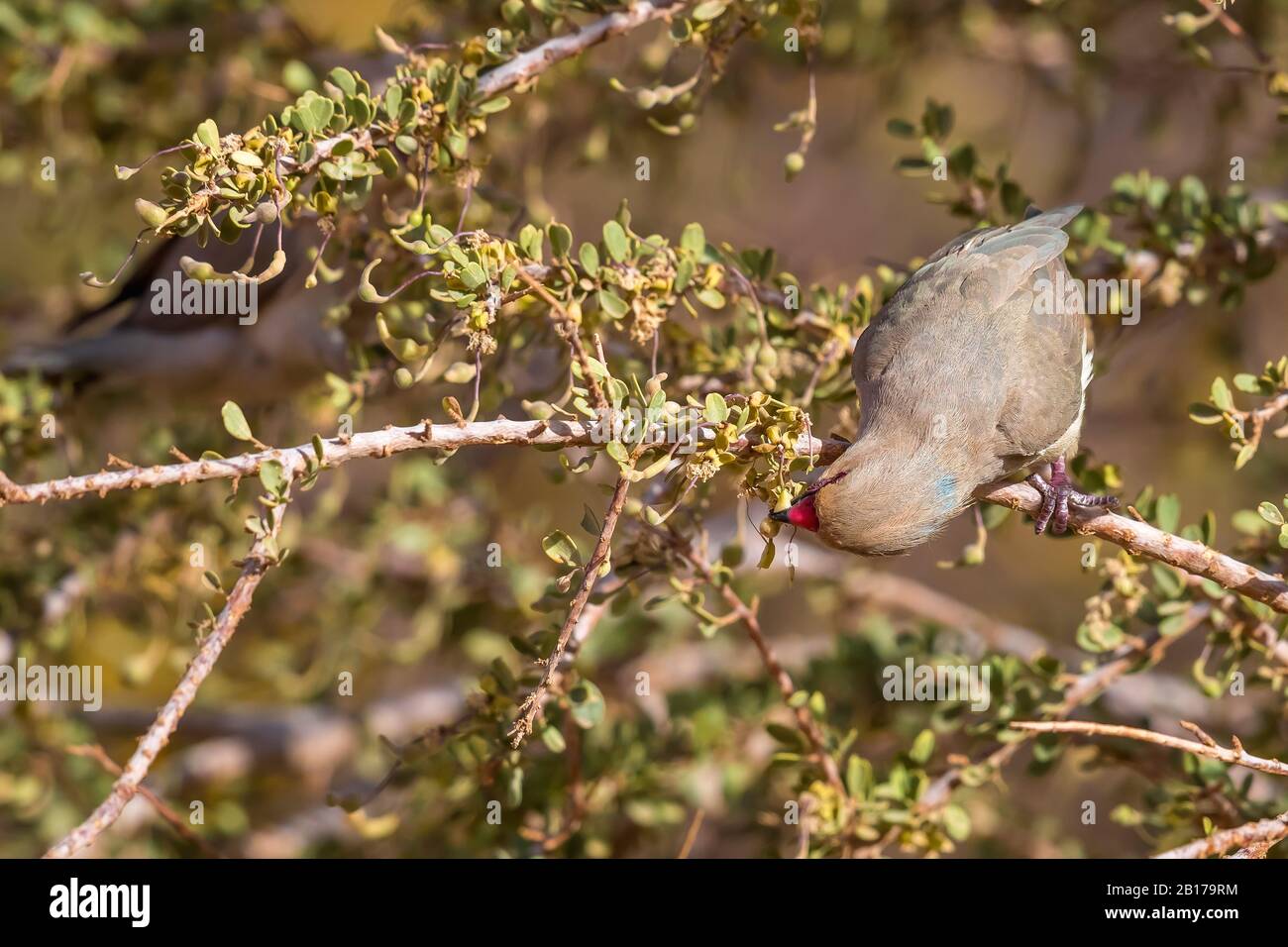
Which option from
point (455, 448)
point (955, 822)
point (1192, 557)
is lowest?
point (955, 822)

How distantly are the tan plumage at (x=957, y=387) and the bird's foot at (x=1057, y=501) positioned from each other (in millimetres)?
80

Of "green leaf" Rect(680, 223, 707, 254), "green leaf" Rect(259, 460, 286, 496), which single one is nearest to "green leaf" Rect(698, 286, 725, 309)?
"green leaf" Rect(680, 223, 707, 254)

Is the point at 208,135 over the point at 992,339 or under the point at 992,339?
over

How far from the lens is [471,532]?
15.9 feet

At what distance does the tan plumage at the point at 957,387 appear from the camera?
269 centimetres

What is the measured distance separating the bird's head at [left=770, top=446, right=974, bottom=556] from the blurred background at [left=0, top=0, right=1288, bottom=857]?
24.9 inches

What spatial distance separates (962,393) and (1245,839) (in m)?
1.15

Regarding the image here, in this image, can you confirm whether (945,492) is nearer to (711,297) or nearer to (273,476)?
(711,297)

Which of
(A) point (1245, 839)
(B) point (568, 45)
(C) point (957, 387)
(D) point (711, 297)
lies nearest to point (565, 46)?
(B) point (568, 45)

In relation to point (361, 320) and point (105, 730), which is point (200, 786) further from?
point (361, 320)

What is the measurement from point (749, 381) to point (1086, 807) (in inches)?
62.4

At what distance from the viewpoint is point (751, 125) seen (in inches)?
243

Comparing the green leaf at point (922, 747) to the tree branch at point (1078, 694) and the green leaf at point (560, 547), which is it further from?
the green leaf at point (560, 547)

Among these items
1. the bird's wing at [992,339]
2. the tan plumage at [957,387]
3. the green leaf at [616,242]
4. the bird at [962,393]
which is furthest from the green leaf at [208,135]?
the bird's wing at [992,339]
